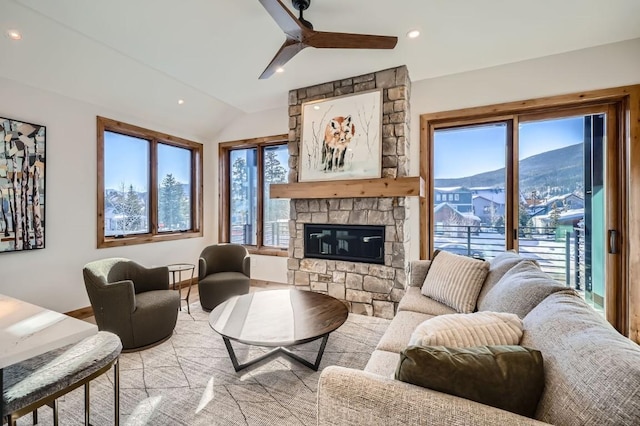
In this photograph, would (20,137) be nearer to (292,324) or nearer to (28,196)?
(28,196)

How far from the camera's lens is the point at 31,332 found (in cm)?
126

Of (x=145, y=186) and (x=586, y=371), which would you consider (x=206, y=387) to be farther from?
(x=145, y=186)

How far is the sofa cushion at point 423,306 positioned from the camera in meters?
2.24

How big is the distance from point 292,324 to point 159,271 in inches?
68.4

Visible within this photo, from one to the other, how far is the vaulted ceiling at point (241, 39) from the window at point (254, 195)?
1253 millimetres

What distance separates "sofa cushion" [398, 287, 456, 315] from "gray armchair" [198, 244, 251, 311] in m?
2.02

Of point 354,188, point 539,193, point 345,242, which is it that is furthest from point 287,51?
point 539,193

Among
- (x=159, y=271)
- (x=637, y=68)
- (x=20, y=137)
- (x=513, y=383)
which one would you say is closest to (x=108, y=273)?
(x=159, y=271)

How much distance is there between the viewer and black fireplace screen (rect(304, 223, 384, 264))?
352cm

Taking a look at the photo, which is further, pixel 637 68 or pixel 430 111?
pixel 430 111

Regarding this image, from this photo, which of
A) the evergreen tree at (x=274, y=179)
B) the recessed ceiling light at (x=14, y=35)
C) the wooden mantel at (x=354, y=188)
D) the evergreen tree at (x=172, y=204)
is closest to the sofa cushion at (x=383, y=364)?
the wooden mantel at (x=354, y=188)

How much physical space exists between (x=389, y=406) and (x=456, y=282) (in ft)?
5.43

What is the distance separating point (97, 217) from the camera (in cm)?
361

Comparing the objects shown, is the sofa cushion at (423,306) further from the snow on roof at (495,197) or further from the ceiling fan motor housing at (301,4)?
the ceiling fan motor housing at (301,4)
